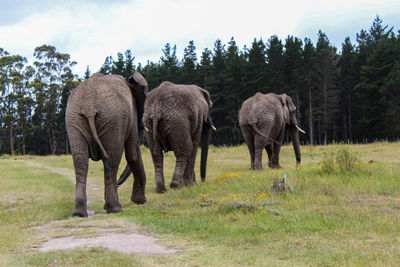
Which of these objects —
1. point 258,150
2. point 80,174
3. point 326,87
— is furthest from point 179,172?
point 326,87

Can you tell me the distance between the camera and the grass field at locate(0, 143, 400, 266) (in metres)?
5.05

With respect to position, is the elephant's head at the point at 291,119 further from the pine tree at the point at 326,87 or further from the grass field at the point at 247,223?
the pine tree at the point at 326,87

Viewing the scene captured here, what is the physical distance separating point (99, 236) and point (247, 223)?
2255 millimetres

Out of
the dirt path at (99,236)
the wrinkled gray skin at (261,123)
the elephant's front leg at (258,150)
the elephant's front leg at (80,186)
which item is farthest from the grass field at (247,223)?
the wrinkled gray skin at (261,123)

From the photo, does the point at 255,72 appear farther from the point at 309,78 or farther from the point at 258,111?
the point at 258,111

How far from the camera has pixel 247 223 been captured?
22.5 feet

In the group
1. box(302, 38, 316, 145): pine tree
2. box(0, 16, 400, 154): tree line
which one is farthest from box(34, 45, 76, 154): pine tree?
box(302, 38, 316, 145): pine tree

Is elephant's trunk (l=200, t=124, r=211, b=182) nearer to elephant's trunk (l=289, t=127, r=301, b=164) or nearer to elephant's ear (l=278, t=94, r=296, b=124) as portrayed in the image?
elephant's ear (l=278, t=94, r=296, b=124)

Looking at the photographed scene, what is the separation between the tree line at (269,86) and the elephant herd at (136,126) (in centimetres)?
3294

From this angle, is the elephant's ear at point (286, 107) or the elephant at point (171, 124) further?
the elephant's ear at point (286, 107)

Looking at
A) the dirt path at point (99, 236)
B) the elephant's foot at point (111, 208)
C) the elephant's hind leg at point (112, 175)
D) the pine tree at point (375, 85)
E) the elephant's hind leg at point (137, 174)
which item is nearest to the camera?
the dirt path at point (99, 236)

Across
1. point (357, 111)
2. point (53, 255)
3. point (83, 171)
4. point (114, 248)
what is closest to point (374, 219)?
point (114, 248)

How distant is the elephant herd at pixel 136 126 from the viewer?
27.5 ft

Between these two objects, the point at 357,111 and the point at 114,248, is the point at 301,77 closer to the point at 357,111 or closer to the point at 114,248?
the point at 357,111
